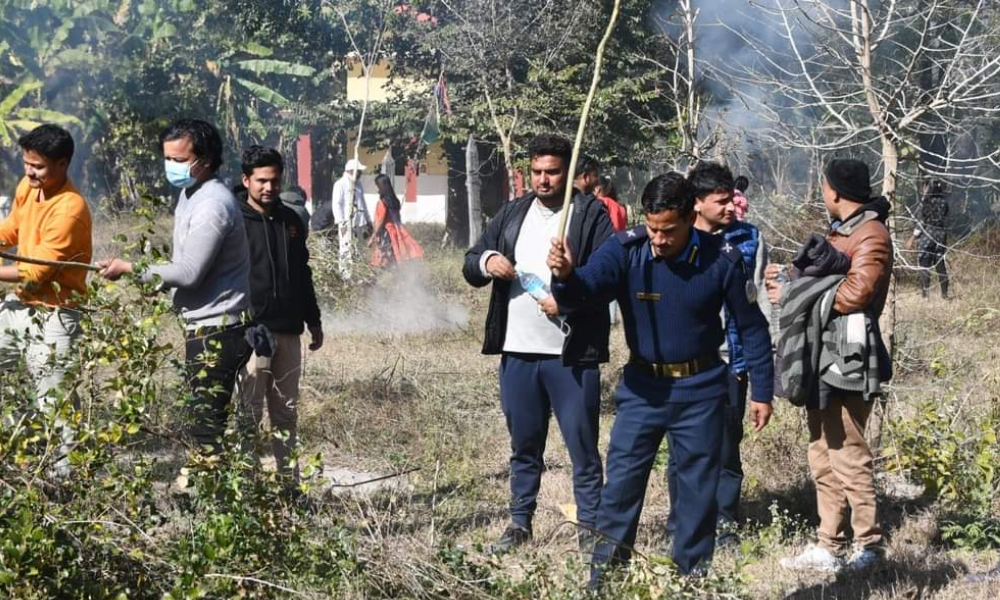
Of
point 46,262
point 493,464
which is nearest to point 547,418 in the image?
point 493,464

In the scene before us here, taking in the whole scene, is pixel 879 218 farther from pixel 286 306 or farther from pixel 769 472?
pixel 286 306

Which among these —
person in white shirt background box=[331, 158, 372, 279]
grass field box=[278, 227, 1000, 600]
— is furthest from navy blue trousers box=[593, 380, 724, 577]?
person in white shirt background box=[331, 158, 372, 279]

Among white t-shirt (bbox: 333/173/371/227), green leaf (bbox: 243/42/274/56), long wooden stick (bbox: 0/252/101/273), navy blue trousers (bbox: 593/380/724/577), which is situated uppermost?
green leaf (bbox: 243/42/274/56)

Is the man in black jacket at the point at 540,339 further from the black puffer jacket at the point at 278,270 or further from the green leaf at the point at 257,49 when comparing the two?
the green leaf at the point at 257,49

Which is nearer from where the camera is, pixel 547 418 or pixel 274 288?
pixel 547 418

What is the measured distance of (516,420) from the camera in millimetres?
5535

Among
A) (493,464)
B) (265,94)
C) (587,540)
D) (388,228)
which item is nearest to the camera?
(587,540)

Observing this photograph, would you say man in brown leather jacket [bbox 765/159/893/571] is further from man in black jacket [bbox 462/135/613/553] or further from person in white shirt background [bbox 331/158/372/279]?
person in white shirt background [bbox 331/158/372/279]

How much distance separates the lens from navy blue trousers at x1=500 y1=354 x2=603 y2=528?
5355 millimetres

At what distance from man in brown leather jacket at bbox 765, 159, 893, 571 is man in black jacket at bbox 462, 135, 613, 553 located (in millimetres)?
999

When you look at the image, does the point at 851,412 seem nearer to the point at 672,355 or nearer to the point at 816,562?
the point at 816,562

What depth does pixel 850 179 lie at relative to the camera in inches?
210

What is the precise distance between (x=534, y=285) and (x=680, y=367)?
2.82ft

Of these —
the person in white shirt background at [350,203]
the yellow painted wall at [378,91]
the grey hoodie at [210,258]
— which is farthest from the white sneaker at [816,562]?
the yellow painted wall at [378,91]
